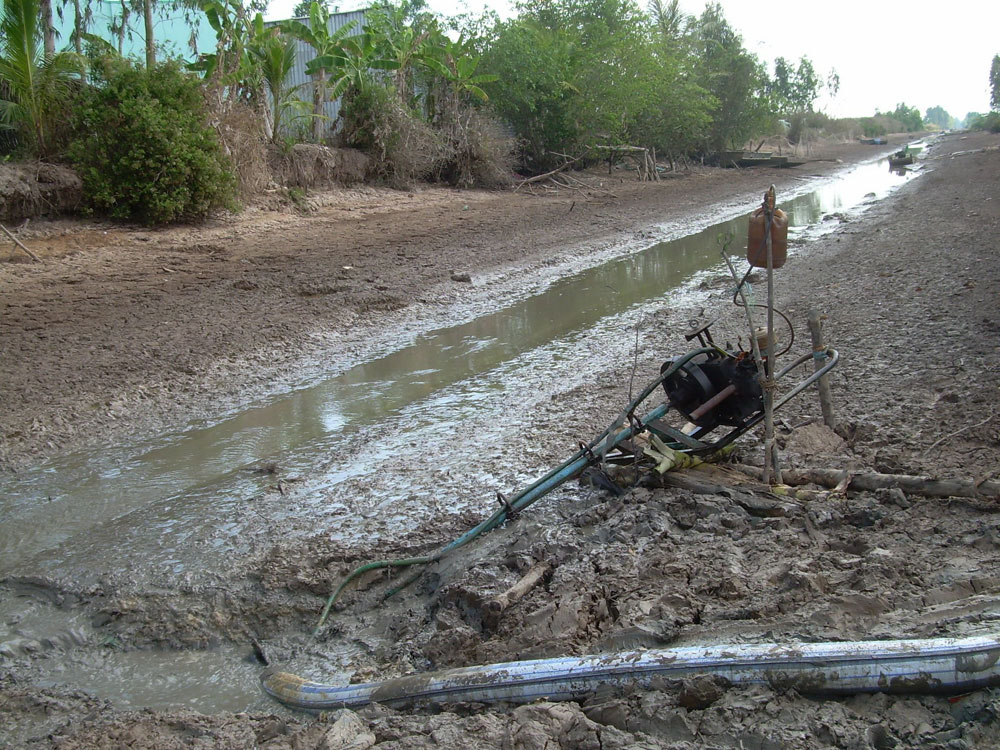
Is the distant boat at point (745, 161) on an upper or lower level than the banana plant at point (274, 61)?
lower

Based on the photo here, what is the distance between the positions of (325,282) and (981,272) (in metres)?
8.22

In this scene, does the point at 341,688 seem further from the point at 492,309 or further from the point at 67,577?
the point at 492,309

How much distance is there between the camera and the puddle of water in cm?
491

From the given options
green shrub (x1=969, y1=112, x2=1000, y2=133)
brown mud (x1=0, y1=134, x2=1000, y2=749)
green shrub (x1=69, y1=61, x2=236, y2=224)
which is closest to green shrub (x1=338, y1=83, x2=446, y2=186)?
green shrub (x1=69, y1=61, x2=236, y2=224)

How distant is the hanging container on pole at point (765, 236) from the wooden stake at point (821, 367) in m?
0.83

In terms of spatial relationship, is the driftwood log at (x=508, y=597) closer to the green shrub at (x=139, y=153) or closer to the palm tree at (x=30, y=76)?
the green shrub at (x=139, y=153)

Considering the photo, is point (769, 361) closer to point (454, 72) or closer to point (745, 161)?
point (454, 72)

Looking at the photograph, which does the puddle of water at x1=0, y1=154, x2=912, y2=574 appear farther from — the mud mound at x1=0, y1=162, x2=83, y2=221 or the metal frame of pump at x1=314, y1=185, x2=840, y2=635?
the mud mound at x1=0, y1=162, x2=83, y2=221

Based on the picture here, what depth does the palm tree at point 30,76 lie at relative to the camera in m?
12.1

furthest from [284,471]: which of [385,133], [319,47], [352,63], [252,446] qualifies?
[319,47]

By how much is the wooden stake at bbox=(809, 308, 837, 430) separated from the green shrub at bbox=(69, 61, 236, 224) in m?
10.5

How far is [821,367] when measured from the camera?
4688mm

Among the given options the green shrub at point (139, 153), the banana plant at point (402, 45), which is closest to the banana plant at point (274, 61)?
the banana plant at point (402, 45)

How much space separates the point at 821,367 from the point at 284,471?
147 inches
